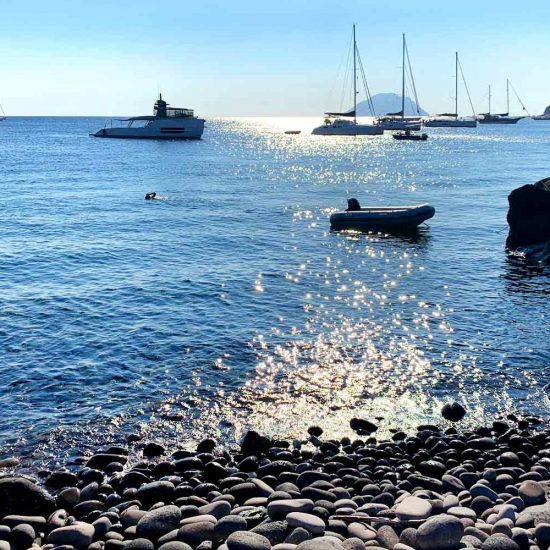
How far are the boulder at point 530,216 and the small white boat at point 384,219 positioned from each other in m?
7.15

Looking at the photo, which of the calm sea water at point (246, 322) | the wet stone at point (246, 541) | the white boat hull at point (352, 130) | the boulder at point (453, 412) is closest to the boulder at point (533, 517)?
the wet stone at point (246, 541)

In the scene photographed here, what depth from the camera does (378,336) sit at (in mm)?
23250

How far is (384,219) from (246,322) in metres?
21.7

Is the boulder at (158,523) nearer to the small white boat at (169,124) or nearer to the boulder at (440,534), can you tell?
the boulder at (440,534)

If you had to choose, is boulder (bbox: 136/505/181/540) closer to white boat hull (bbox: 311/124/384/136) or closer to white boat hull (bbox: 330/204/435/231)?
white boat hull (bbox: 330/204/435/231)

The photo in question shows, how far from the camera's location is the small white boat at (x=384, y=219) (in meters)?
43.9

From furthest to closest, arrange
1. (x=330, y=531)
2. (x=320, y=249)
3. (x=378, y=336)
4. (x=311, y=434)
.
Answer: (x=320, y=249), (x=378, y=336), (x=311, y=434), (x=330, y=531)

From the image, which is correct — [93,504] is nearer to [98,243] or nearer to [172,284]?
[172,284]

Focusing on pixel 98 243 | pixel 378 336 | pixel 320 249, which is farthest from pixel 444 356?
pixel 98 243

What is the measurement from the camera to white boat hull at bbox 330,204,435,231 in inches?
1729

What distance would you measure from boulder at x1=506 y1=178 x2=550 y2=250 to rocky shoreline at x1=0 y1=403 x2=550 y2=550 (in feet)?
73.2

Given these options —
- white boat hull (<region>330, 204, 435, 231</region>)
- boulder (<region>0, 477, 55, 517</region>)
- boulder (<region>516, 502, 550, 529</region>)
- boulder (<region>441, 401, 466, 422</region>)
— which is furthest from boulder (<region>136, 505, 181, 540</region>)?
white boat hull (<region>330, 204, 435, 231</region>)

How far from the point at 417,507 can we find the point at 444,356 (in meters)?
10.9

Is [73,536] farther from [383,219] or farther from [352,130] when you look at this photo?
[352,130]
